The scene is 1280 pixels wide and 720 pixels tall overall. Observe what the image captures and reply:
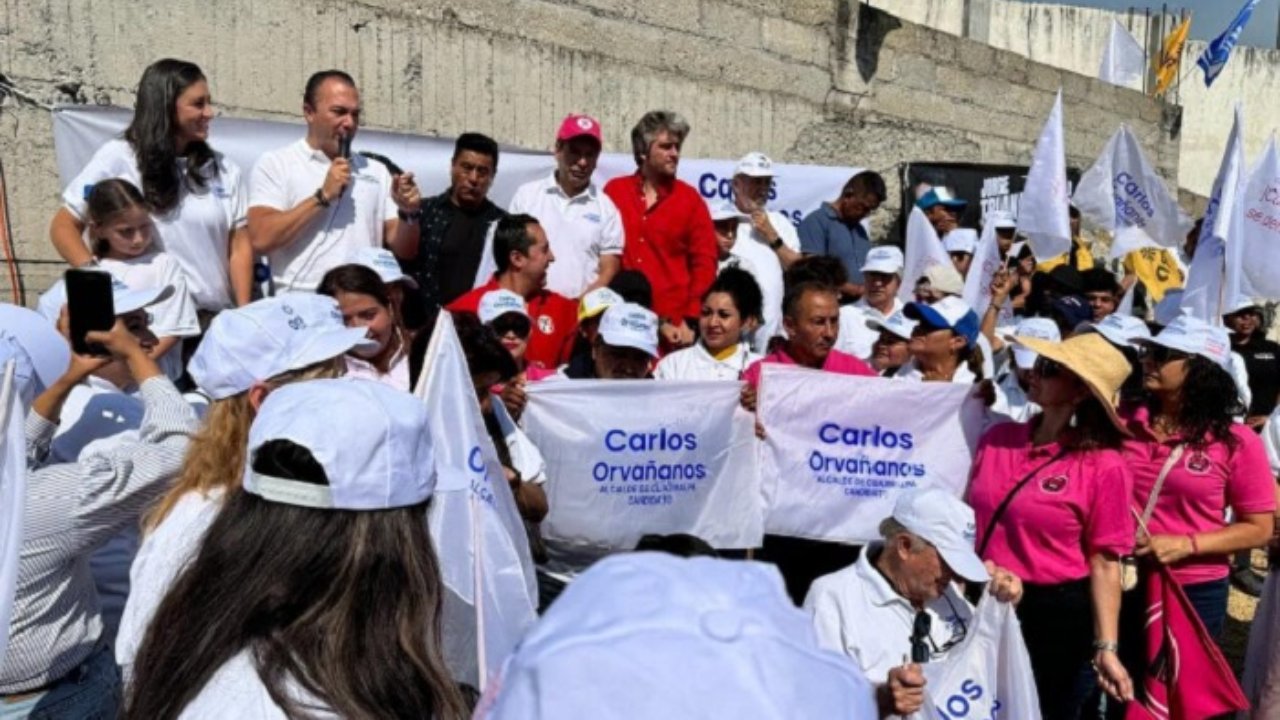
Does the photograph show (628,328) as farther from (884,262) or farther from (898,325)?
(884,262)

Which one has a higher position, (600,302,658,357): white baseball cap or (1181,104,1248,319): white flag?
(1181,104,1248,319): white flag

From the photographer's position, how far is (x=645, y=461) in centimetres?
577

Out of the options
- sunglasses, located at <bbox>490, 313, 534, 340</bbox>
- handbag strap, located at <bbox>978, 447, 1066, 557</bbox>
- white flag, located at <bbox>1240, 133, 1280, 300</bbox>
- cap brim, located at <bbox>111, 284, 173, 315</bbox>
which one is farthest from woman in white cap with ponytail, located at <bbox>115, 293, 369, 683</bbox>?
white flag, located at <bbox>1240, 133, 1280, 300</bbox>

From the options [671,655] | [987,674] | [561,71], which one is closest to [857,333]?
[561,71]

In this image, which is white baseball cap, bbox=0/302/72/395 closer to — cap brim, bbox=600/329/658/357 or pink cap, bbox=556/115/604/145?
cap brim, bbox=600/329/658/357

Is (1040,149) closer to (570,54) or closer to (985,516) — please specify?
(570,54)

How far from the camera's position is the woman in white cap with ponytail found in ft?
8.77

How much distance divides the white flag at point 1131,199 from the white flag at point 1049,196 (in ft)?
5.66

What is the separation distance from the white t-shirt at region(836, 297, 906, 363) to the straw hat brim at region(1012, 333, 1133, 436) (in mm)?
2444

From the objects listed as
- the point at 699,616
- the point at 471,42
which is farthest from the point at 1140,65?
the point at 699,616

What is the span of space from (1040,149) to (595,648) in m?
7.94

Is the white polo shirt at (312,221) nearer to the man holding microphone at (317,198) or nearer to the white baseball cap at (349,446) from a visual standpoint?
the man holding microphone at (317,198)

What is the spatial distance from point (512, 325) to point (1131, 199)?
606cm

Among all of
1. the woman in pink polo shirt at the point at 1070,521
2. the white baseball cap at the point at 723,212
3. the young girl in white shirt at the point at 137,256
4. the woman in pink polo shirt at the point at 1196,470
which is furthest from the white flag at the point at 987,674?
the white baseball cap at the point at 723,212
